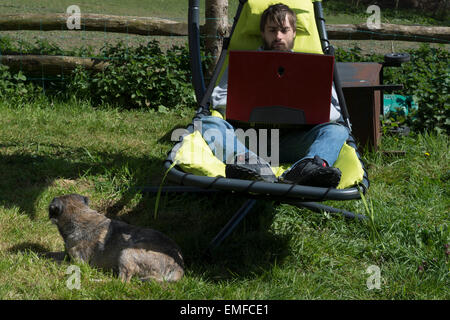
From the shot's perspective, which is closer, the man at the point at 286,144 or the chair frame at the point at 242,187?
the chair frame at the point at 242,187

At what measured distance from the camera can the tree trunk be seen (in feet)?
19.6

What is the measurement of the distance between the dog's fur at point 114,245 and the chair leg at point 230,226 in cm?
28

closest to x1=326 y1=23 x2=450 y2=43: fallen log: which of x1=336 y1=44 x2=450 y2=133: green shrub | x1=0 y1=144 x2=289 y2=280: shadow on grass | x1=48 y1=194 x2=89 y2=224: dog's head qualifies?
x1=336 y1=44 x2=450 y2=133: green shrub

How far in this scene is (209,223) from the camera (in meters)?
3.80

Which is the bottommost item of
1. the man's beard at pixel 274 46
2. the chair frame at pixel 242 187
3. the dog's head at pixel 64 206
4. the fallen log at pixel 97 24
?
the dog's head at pixel 64 206

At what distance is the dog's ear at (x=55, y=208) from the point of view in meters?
3.17

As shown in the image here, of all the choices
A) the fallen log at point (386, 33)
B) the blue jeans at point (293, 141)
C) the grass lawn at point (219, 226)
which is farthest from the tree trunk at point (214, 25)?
the blue jeans at point (293, 141)

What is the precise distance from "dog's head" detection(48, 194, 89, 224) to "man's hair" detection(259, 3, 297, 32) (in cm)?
195

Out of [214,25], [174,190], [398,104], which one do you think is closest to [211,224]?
[174,190]

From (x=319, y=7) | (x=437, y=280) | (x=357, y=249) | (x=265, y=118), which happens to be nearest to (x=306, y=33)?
(x=319, y=7)

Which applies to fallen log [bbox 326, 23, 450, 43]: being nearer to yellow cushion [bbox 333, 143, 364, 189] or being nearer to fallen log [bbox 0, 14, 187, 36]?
fallen log [bbox 0, 14, 187, 36]

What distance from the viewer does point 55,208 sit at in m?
3.17

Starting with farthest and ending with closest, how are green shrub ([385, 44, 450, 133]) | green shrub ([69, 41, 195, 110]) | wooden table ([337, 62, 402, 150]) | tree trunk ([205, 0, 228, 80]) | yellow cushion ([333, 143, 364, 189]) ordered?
green shrub ([69, 41, 195, 110]) < tree trunk ([205, 0, 228, 80]) < green shrub ([385, 44, 450, 133]) < wooden table ([337, 62, 402, 150]) < yellow cushion ([333, 143, 364, 189])

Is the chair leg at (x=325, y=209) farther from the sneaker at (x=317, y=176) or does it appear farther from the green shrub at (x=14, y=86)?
the green shrub at (x=14, y=86)
